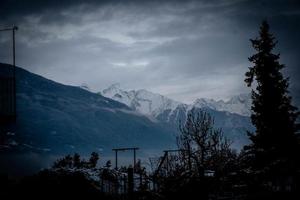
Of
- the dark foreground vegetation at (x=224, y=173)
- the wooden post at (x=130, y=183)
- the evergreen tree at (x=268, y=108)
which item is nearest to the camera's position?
the dark foreground vegetation at (x=224, y=173)

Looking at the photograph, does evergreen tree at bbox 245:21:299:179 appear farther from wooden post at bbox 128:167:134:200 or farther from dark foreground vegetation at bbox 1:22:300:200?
wooden post at bbox 128:167:134:200

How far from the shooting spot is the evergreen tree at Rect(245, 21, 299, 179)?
1060 inches

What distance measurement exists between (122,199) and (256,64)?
62.2 feet

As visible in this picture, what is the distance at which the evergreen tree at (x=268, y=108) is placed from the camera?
26.9 metres

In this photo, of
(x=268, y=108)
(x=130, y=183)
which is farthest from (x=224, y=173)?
(x=268, y=108)

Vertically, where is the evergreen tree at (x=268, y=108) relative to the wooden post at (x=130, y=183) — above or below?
above

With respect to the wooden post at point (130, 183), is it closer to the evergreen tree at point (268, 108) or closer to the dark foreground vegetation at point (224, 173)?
the dark foreground vegetation at point (224, 173)

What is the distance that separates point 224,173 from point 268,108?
11.1 m

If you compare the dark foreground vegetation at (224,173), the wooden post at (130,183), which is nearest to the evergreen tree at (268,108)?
the dark foreground vegetation at (224,173)

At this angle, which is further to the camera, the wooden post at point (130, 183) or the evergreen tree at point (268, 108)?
the evergreen tree at point (268, 108)

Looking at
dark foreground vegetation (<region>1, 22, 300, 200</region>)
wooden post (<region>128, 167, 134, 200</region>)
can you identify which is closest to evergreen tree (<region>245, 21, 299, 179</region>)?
dark foreground vegetation (<region>1, 22, 300, 200</region>)

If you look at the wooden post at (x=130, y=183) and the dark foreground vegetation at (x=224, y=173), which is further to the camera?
the wooden post at (x=130, y=183)

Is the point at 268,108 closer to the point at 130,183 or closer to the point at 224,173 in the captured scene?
the point at 224,173

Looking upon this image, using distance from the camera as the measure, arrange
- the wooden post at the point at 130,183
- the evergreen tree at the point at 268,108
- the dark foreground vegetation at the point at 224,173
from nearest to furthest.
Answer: the dark foreground vegetation at the point at 224,173 < the wooden post at the point at 130,183 < the evergreen tree at the point at 268,108
